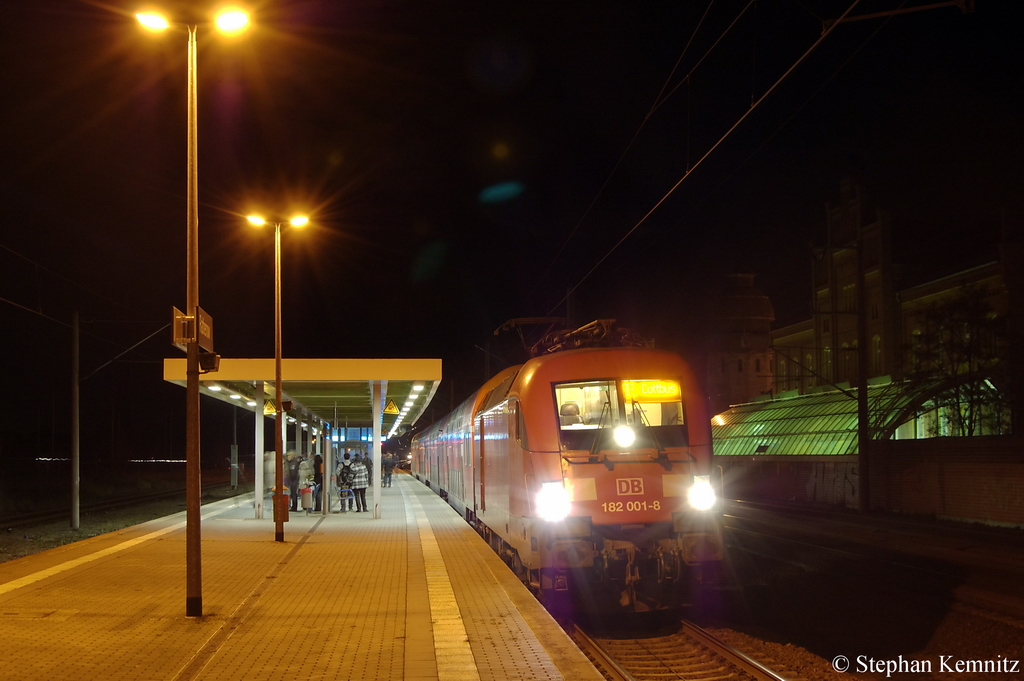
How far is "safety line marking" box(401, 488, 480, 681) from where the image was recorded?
24.0ft

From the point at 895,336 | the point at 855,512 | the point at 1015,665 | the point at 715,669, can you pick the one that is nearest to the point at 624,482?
the point at 715,669

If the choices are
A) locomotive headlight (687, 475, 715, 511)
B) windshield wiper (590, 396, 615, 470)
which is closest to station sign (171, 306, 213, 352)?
windshield wiper (590, 396, 615, 470)

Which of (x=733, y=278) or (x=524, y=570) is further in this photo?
(x=733, y=278)

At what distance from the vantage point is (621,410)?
11281 mm

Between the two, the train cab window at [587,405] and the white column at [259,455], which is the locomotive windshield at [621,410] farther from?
the white column at [259,455]

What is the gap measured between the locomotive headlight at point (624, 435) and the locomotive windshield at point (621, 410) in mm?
64

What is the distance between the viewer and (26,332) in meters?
53.3

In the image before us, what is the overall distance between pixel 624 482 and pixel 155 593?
585 cm

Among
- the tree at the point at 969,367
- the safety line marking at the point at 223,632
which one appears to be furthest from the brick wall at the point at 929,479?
the safety line marking at the point at 223,632

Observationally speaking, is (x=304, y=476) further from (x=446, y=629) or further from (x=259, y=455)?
(x=446, y=629)

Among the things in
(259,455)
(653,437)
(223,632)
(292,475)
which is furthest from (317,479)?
(223,632)

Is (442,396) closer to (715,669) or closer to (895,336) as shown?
(895,336)

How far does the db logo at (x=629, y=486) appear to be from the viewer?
10.7 meters

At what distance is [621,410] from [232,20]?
20.1ft
